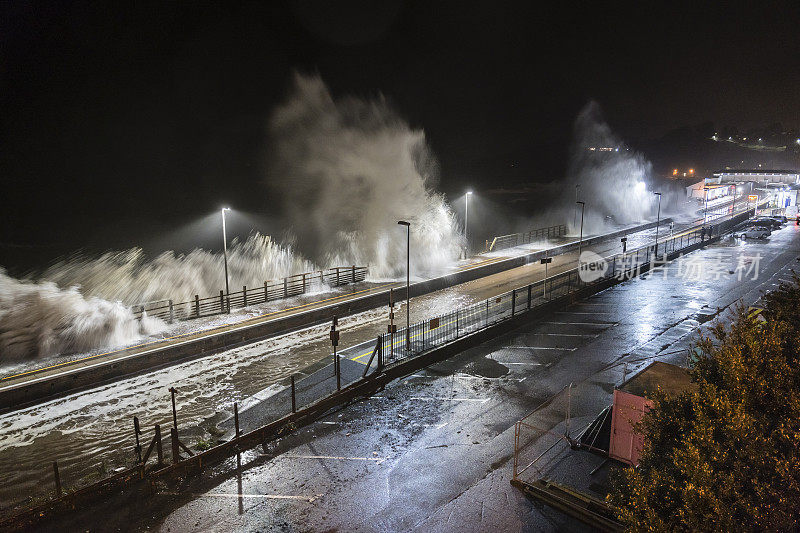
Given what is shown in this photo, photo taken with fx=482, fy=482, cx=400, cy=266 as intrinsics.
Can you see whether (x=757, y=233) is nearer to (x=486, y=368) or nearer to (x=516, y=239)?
(x=516, y=239)

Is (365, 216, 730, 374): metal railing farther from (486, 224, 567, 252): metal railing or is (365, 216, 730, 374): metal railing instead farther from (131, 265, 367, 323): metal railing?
(486, 224, 567, 252): metal railing

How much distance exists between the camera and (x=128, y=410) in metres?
15.3

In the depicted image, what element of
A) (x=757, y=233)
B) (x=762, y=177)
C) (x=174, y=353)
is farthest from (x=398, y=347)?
(x=762, y=177)

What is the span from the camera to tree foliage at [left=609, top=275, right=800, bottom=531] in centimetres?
510

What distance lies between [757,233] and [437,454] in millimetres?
48480

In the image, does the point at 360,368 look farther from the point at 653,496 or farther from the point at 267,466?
the point at 653,496

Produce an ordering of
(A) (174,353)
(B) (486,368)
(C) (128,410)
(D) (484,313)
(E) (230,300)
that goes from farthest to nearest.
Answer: (E) (230,300), (D) (484,313), (A) (174,353), (B) (486,368), (C) (128,410)

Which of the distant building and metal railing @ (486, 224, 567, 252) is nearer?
metal railing @ (486, 224, 567, 252)

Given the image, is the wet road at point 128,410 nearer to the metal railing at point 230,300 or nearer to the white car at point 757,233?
the metal railing at point 230,300

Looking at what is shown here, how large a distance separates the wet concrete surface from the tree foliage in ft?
12.4

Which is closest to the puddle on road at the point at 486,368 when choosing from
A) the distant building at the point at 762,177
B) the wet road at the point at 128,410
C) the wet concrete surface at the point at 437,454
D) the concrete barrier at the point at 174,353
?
the wet concrete surface at the point at 437,454

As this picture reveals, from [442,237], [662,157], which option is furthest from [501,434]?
[662,157]

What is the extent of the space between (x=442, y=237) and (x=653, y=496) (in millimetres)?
38452

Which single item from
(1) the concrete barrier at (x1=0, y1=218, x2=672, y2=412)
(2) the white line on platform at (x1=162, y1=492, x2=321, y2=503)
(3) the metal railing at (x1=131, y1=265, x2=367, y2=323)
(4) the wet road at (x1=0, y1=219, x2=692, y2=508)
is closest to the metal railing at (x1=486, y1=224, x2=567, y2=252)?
(1) the concrete barrier at (x1=0, y1=218, x2=672, y2=412)
